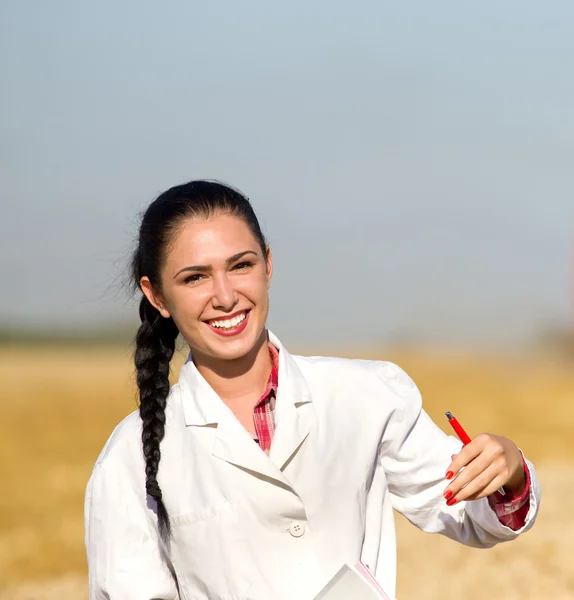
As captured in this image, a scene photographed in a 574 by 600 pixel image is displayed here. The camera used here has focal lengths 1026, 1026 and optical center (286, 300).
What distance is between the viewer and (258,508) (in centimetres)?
238

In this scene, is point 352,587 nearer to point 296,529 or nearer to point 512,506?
point 296,529

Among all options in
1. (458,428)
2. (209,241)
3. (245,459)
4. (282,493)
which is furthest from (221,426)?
(458,428)

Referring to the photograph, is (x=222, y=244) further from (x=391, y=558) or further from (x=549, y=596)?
(x=549, y=596)

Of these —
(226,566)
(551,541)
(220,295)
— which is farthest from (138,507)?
(551,541)

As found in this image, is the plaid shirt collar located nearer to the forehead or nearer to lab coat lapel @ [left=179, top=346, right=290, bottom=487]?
lab coat lapel @ [left=179, top=346, right=290, bottom=487]

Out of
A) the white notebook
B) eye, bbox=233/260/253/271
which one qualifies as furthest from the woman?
the white notebook

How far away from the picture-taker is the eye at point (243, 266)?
2.41 m

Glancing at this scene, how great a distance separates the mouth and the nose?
3 centimetres

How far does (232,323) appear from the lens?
239 cm

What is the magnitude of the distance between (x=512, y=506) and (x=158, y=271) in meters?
1.00

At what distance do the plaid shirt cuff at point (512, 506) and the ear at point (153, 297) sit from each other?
2.96ft

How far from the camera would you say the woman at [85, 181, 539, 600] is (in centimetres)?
238

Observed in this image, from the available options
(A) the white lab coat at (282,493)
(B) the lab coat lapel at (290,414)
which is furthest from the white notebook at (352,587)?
(B) the lab coat lapel at (290,414)

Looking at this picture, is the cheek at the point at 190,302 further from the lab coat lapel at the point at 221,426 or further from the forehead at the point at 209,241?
the lab coat lapel at the point at 221,426
